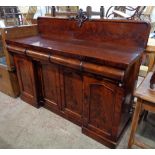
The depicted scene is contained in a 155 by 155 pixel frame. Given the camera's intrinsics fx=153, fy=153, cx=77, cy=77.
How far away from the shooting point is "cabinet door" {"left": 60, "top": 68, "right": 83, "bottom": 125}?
140 cm

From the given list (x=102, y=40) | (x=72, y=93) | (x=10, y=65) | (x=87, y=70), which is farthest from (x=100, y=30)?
(x=10, y=65)

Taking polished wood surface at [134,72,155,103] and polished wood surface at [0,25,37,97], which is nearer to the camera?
polished wood surface at [134,72,155,103]

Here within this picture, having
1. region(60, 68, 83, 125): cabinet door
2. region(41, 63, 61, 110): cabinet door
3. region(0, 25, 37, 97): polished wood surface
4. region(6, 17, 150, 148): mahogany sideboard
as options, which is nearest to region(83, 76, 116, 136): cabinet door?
region(6, 17, 150, 148): mahogany sideboard

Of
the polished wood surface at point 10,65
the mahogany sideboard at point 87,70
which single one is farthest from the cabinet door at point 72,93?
the polished wood surface at point 10,65

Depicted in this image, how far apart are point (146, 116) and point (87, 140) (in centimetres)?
73

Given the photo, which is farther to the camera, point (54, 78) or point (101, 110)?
point (54, 78)

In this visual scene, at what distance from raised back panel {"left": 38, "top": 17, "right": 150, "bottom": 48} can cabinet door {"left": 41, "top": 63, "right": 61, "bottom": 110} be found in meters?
0.42

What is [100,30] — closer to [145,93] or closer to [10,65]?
[145,93]

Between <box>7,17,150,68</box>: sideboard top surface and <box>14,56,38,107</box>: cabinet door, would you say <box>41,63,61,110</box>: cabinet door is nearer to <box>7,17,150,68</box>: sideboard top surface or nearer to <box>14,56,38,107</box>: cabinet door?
<box>14,56,38,107</box>: cabinet door

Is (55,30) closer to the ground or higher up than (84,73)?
higher up

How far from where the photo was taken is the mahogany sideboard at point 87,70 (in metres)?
1.14
